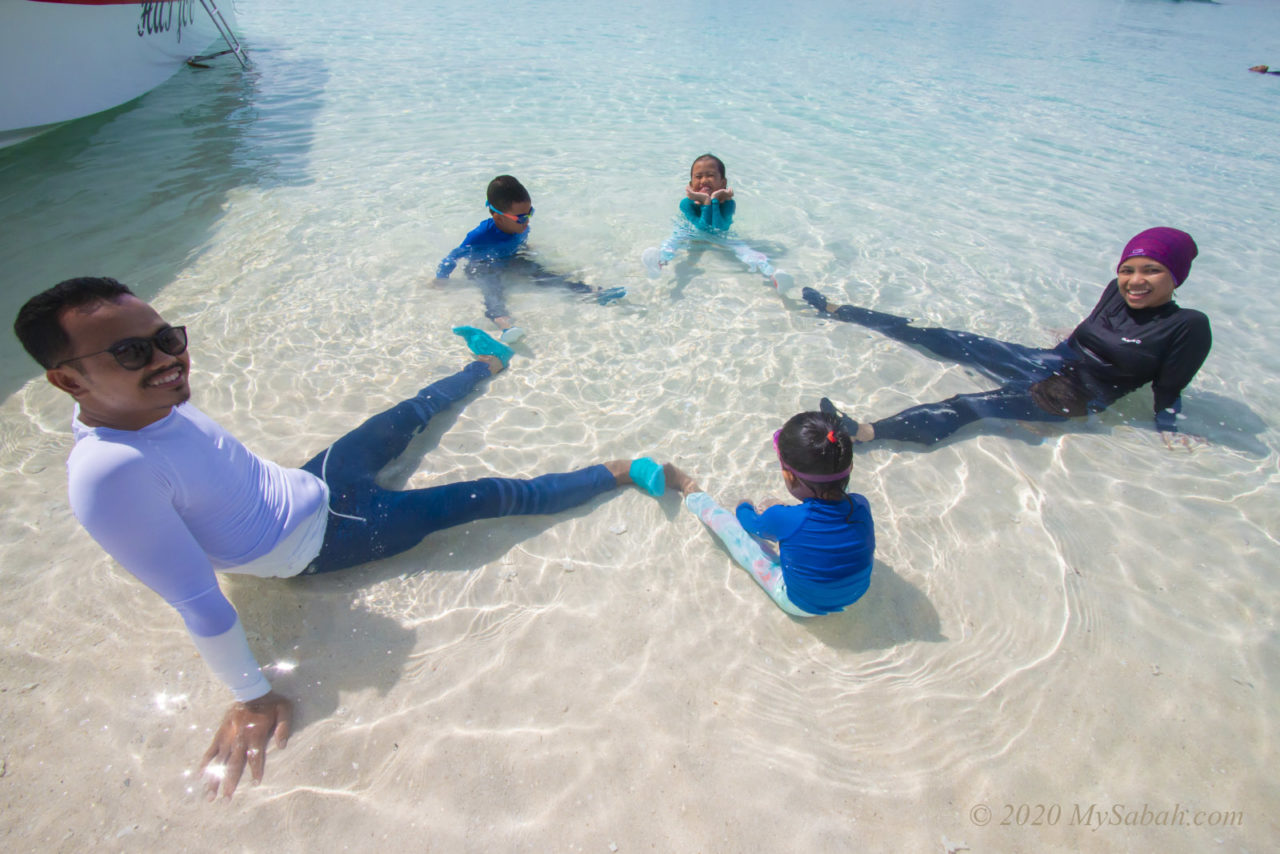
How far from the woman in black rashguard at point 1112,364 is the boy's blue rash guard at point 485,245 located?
10.6ft

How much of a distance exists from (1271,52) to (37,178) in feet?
101

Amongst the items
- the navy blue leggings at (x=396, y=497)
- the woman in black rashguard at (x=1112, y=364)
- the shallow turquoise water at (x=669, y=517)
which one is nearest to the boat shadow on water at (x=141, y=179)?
the shallow turquoise water at (x=669, y=517)

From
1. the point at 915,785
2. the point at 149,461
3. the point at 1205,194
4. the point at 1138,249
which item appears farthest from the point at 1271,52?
the point at 149,461

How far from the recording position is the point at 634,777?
2.28m

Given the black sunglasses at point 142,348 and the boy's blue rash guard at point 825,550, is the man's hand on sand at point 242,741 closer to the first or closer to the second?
the black sunglasses at point 142,348

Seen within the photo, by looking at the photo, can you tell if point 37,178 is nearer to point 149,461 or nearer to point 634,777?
point 149,461

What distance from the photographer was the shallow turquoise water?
2.29 m

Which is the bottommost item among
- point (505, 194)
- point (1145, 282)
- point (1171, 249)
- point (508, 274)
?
point (508, 274)

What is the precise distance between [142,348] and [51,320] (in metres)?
0.22

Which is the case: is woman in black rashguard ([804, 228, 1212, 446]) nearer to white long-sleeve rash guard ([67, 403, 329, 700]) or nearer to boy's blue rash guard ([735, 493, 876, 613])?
boy's blue rash guard ([735, 493, 876, 613])

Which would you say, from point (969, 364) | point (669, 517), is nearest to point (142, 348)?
point (669, 517)

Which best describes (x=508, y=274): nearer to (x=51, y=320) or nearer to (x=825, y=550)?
(x=51, y=320)

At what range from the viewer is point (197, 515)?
7.36 ft

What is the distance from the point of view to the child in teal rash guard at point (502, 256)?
5207 millimetres
